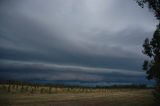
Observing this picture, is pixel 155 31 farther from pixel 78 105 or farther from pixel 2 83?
pixel 2 83

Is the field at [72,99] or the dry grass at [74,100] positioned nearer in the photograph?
the dry grass at [74,100]

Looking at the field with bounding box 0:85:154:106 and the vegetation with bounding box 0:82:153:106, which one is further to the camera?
the vegetation with bounding box 0:82:153:106

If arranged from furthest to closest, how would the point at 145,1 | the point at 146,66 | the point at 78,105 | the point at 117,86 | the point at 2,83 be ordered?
the point at 117,86
the point at 2,83
the point at 78,105
the point at 146,66
the point at 145,1

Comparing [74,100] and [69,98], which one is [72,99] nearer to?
[74,100]

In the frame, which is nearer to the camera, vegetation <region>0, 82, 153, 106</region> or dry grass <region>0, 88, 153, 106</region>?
dry grass <region>0, 88, 153, 106</region>

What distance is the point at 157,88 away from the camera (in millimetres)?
36688

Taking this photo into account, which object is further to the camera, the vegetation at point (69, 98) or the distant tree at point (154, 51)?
the vegetation at point (69, 98)

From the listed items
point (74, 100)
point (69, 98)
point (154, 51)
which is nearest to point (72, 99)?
point (74, 100)

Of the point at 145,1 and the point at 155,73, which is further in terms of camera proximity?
the point at 155,73

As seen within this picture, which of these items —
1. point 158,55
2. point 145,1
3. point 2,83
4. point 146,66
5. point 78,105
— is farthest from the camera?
point 2,83

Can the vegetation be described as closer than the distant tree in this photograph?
No

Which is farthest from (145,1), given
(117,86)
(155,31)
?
(117,86)

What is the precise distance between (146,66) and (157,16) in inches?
339

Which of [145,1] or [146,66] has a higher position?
[145,1]
